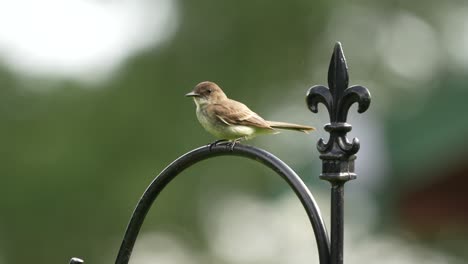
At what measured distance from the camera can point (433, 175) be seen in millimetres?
16203

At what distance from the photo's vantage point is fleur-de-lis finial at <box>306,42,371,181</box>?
9.34ft

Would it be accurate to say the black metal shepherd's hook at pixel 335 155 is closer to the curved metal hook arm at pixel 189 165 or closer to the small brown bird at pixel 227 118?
the curved metal hook arm at pixel 189 165

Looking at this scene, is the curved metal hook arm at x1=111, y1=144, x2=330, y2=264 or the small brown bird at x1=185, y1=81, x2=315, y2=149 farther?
the small brown bird at x1=185, y1=81, x2=315, y2=149

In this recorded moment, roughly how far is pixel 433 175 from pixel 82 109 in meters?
6.36

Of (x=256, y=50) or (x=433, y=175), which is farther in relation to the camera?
(x=256, y=50)

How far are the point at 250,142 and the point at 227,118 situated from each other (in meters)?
12.0

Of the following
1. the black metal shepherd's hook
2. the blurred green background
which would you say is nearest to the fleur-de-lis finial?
the black metal shepherd's hook

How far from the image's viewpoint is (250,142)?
17.5m

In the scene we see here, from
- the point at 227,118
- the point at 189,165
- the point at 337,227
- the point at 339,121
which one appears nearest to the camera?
the point at 337,227

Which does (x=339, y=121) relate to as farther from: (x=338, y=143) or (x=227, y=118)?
(x=227, y=118)

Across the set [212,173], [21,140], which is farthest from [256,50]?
[21,140]

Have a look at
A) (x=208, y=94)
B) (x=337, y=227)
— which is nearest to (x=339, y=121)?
(x=337, y=227)

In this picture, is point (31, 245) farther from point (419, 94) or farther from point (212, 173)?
point (419, 94)

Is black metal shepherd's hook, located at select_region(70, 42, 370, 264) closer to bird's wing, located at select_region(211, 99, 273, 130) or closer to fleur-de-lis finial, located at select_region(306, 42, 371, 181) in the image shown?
fleur-de-lis finial, located at select_region(306, 42, 371, 181)
